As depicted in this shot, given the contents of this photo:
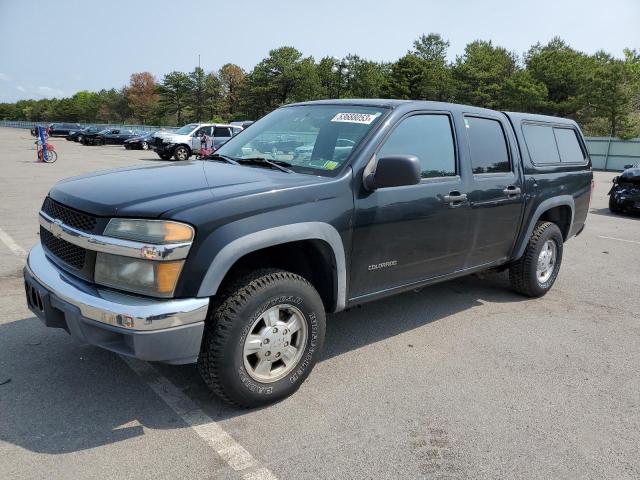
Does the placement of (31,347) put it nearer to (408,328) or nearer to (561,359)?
(408,328)

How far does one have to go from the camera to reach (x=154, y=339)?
2.53 metres

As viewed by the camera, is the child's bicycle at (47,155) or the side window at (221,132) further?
the side window at (221,132)

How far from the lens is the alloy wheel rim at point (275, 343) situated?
9.65 ft

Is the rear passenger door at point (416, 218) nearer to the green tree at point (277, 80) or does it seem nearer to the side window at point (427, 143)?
the side window at point (427, 143)

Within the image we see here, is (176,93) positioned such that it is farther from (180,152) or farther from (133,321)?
(133,321)

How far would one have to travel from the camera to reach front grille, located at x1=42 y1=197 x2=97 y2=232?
276cm

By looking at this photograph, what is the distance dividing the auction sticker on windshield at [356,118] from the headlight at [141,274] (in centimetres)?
172

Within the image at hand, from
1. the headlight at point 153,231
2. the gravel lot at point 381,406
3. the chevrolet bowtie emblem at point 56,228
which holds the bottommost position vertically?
the gravel lot at point 381,406

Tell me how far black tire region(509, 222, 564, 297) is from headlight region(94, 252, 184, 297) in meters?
3.72

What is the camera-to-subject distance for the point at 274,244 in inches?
113

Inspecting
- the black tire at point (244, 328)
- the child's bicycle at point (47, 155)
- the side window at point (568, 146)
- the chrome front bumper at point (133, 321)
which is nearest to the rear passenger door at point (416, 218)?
the black tire at point (244, 328)

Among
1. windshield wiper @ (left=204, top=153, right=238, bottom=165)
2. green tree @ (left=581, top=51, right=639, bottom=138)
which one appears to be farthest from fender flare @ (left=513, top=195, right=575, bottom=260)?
green tree @ (left=581, top=51, right=639, bottom=138)

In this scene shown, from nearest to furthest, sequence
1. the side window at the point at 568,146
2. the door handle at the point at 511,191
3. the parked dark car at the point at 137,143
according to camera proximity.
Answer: the door handle at the point at 511,191 < the side window at the point at 568,146 < the parked dark car at the point at 137,143

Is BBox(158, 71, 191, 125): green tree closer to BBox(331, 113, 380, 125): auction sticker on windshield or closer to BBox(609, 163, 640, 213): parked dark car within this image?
BBox(609, 163, 640, 213): parked dark car
